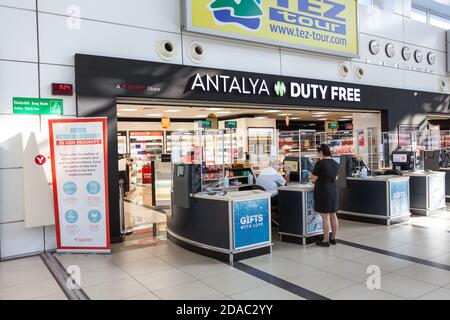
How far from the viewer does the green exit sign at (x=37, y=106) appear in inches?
191

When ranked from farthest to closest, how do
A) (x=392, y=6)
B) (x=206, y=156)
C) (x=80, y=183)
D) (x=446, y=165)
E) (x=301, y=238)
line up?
(x=392, y=6)
(x=446, y=165)
(x=206, y=156)
(x=301, y=238)
(x=80, y=183)

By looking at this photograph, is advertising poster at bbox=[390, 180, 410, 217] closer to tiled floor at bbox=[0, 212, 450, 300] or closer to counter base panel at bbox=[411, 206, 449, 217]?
counter base panel at bbox=[411, 206, 449, 217]

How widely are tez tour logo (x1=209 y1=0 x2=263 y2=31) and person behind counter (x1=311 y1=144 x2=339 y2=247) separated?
2854 mm

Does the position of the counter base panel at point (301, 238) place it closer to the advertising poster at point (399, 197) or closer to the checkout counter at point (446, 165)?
the advertising poster at point (399, 197)

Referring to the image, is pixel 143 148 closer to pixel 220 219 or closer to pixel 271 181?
pixel 271 181

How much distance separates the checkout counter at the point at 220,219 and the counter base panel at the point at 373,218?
2541mm

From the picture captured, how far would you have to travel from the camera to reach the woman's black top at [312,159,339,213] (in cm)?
502

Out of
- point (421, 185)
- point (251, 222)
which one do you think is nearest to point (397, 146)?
point (421, 185)

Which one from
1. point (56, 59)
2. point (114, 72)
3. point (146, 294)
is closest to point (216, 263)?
point (146, 294)

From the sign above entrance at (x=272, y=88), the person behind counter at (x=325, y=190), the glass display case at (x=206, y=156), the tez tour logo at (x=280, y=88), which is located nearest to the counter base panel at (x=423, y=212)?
the sign above entrance at (x=272, y=88)

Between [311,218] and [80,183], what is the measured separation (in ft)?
10.0

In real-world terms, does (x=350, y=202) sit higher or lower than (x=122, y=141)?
lower

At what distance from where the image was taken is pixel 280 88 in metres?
7.24

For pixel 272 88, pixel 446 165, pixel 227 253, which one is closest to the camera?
pixel 227 253
